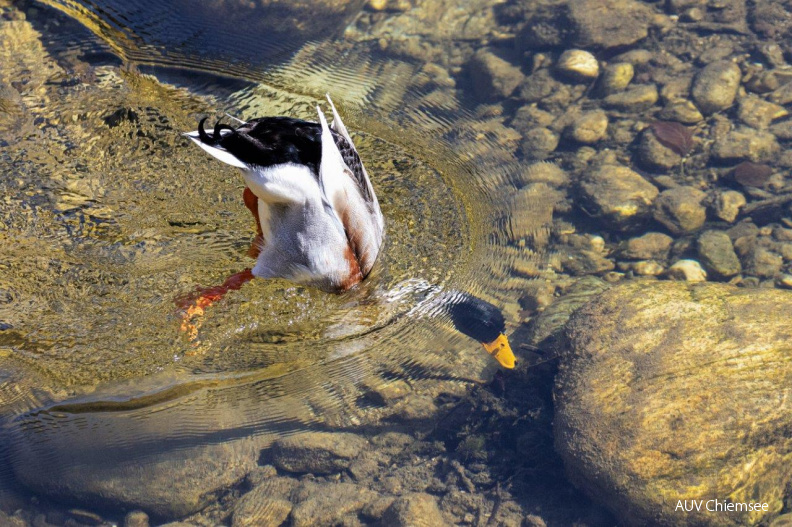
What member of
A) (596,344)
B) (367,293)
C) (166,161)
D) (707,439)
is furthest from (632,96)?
(166,161)

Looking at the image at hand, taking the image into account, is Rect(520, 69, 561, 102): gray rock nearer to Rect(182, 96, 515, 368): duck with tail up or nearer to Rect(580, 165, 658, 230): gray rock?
Rect(580, 165, 658, 230): gray rock

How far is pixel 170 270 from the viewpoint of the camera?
3.62 metres

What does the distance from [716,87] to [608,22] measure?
138 cm

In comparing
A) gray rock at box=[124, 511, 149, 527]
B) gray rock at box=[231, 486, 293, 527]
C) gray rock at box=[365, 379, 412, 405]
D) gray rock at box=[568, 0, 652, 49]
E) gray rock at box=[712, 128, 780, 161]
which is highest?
gray rock at box=[568, 0, 652, 49]

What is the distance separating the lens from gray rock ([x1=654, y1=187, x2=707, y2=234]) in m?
5.20

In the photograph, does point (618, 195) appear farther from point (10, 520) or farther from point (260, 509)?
point (10, 520)

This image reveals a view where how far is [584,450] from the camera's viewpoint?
3.89 metres

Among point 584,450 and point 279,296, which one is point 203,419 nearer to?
point 279,296

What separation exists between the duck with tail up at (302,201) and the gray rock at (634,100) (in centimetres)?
389

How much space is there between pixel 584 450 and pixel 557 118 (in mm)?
3447

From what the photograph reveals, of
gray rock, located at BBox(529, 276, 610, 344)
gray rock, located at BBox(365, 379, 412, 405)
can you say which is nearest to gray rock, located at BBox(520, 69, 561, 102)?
gray rock, located at BBox(529, 276, 610, 344)

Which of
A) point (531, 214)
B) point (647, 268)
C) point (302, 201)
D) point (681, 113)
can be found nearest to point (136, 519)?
point (302, 201)

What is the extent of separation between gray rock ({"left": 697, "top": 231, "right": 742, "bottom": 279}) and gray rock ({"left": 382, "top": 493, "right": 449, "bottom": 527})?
9.84 feet

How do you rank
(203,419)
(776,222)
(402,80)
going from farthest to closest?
1. (402,80)
2. (776,222)
3. (203,419)
